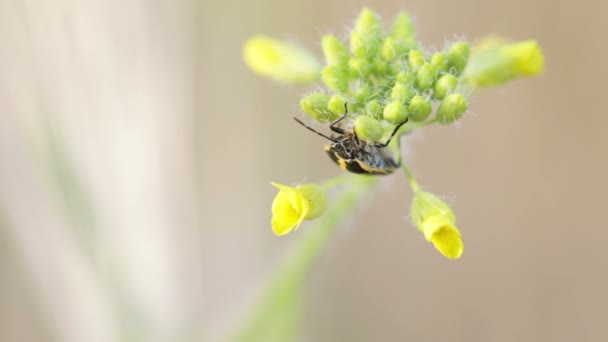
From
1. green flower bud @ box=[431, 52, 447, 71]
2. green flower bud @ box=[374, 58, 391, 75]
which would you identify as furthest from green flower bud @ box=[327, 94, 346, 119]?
green flower bud @ box=[431, 52, 447, 71]

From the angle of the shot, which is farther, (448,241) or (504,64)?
(504,64)

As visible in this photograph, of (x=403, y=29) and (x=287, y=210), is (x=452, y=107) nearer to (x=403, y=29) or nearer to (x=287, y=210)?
(x=403, y=29)

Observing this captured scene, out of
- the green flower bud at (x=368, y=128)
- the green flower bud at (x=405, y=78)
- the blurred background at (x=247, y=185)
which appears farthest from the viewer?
the blurred background at (x=247, y=185)

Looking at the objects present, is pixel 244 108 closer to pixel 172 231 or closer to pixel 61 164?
pixel 172 231

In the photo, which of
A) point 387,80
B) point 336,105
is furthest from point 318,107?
point 387,80

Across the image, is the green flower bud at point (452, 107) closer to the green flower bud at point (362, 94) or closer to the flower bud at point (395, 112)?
the flower bud at point (395, 112)

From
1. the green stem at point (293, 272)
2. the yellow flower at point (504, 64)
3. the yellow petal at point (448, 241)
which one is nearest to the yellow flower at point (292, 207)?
the green stem at point (293, 272)

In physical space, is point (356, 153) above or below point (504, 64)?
below
